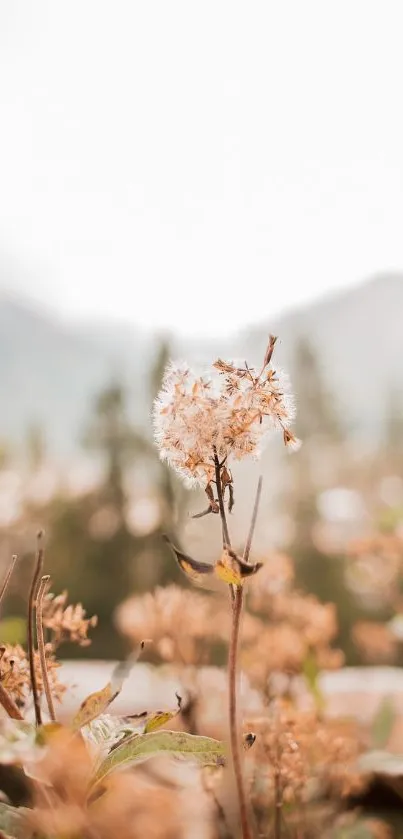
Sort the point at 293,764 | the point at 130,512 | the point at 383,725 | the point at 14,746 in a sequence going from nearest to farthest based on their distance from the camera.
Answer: the point at 14,746 → the point at 293,764 → the point at 383,725 → the point at 130,512

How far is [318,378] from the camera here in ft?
9.42

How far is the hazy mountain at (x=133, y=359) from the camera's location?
298 cm

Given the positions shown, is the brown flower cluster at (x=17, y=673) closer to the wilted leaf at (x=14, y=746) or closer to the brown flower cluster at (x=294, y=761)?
the wilted leaf at (x=14, y=746)

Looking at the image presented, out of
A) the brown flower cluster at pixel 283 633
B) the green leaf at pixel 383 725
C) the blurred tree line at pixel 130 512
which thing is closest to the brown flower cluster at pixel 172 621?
the brown flower cluster at pixel 283 633

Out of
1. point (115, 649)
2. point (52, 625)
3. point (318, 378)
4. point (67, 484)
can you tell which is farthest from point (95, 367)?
point (52, 625)

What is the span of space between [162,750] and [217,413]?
0.20 metres

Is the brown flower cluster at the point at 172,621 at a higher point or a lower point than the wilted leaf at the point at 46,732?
lower

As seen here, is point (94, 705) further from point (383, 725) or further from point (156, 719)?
point (383, 725)

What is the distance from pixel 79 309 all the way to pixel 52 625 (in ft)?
9.57

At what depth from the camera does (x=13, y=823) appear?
38cm

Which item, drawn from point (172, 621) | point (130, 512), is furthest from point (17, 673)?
point (130, 512)

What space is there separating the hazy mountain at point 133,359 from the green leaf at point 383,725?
66.1 inches

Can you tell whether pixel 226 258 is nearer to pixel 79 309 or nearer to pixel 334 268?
pixel 334 268

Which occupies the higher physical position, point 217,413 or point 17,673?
point 217,413
